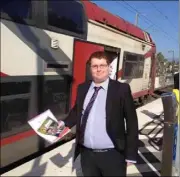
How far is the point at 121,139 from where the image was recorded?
2852 mm

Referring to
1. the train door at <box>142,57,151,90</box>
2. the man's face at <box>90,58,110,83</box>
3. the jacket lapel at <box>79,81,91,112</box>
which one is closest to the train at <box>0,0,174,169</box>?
the jacket lapel at <box>79,81,91,112</box>

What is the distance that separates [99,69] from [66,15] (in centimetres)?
364

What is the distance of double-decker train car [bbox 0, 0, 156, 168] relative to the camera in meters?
4.83

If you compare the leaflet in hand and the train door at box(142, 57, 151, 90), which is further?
the train door at box(142, 57, 151, 90)

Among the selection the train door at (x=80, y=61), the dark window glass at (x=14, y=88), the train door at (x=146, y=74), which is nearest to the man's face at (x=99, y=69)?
the dark window glass at (x=14, y=88)

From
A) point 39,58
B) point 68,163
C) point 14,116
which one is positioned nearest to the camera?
point 14,116

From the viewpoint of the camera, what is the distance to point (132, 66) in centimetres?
1095

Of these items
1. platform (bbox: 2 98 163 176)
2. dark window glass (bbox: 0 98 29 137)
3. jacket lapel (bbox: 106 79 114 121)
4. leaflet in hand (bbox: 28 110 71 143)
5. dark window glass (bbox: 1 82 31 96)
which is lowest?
platform (bbox: 2 98 163 176)

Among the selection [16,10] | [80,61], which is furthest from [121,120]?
[80,61]

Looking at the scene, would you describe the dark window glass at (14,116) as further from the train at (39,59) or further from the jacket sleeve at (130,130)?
the jacket sleeve at (130,130)

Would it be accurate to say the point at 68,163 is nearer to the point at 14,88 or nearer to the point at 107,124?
the point at 14,88

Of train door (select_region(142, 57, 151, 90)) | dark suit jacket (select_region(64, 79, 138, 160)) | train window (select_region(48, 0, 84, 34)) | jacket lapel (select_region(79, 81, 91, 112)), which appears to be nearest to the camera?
dark suit jacket (select_region(64, 79, 138, 160))

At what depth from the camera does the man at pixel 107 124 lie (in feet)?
9.21

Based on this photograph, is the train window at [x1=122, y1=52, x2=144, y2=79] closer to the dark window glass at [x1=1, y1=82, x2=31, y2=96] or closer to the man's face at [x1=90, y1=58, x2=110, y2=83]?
the dark window glass at [x1=1, y1=82, x2=31, y2=96]
